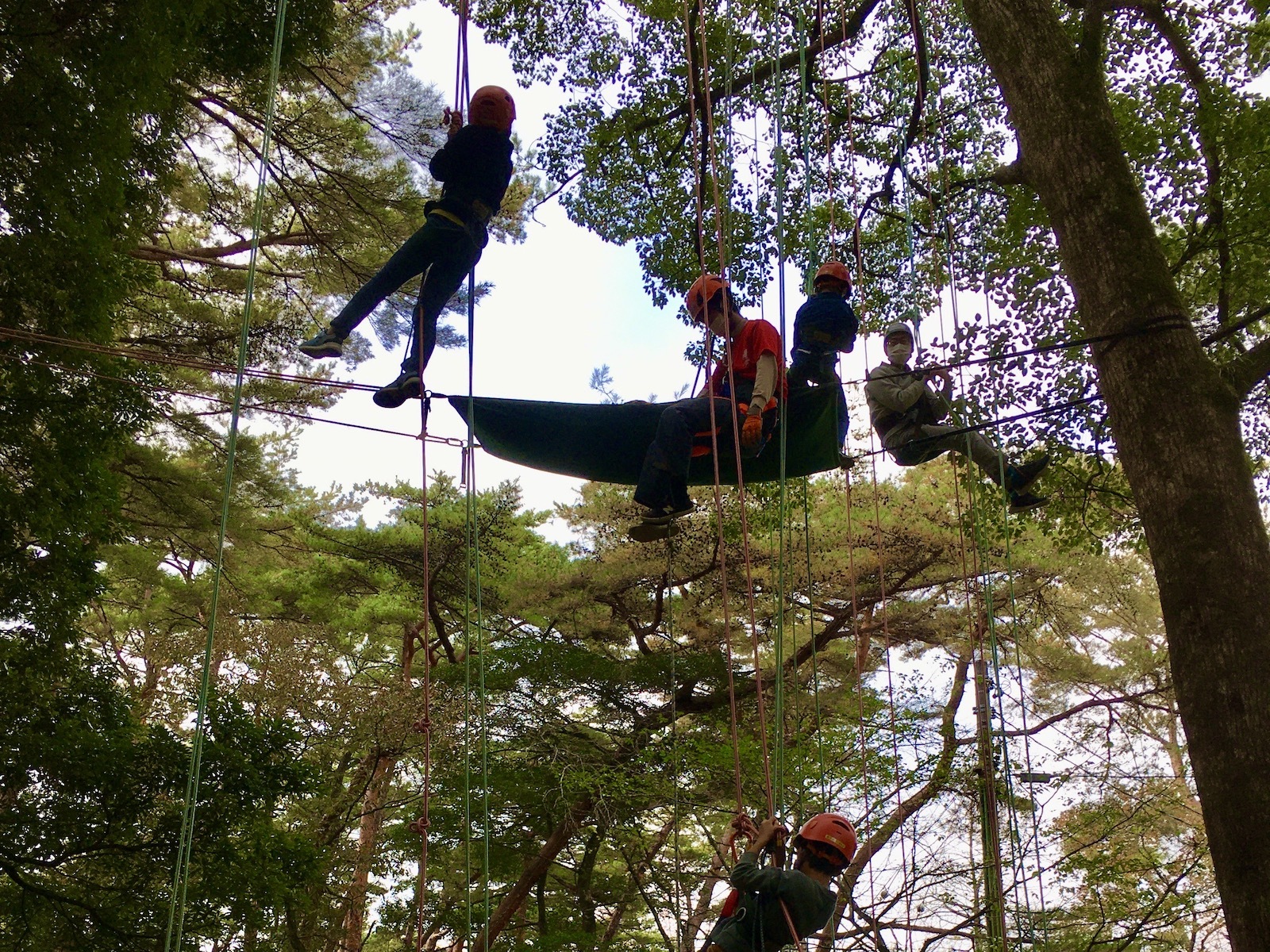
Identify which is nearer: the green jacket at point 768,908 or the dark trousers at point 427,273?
the green jacket at point 768,908

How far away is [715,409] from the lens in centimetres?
331

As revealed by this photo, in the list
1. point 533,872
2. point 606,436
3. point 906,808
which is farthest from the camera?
point 533,872

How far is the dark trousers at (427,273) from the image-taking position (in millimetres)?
3201

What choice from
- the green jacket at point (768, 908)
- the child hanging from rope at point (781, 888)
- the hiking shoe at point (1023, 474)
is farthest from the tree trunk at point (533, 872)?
the green jacket at point (768, 908)

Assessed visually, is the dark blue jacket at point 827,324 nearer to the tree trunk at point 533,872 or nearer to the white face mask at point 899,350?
the white face mask at point 899,350

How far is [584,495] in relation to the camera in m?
9.98

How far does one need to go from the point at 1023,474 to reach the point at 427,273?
2.22m

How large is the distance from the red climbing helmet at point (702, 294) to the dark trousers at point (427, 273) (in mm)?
673

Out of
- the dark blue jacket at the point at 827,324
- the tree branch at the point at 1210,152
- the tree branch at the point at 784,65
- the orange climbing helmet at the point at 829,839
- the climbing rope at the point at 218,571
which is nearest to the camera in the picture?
the climbing rope at the point at 218,571

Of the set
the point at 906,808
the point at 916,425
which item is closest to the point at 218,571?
the point at 916,425

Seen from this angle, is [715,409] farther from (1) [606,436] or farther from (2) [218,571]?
(2) [218,571]

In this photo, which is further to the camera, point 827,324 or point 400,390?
point 827,324

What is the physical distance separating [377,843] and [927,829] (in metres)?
4.88

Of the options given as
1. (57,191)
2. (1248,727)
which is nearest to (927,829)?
(1248,727)
